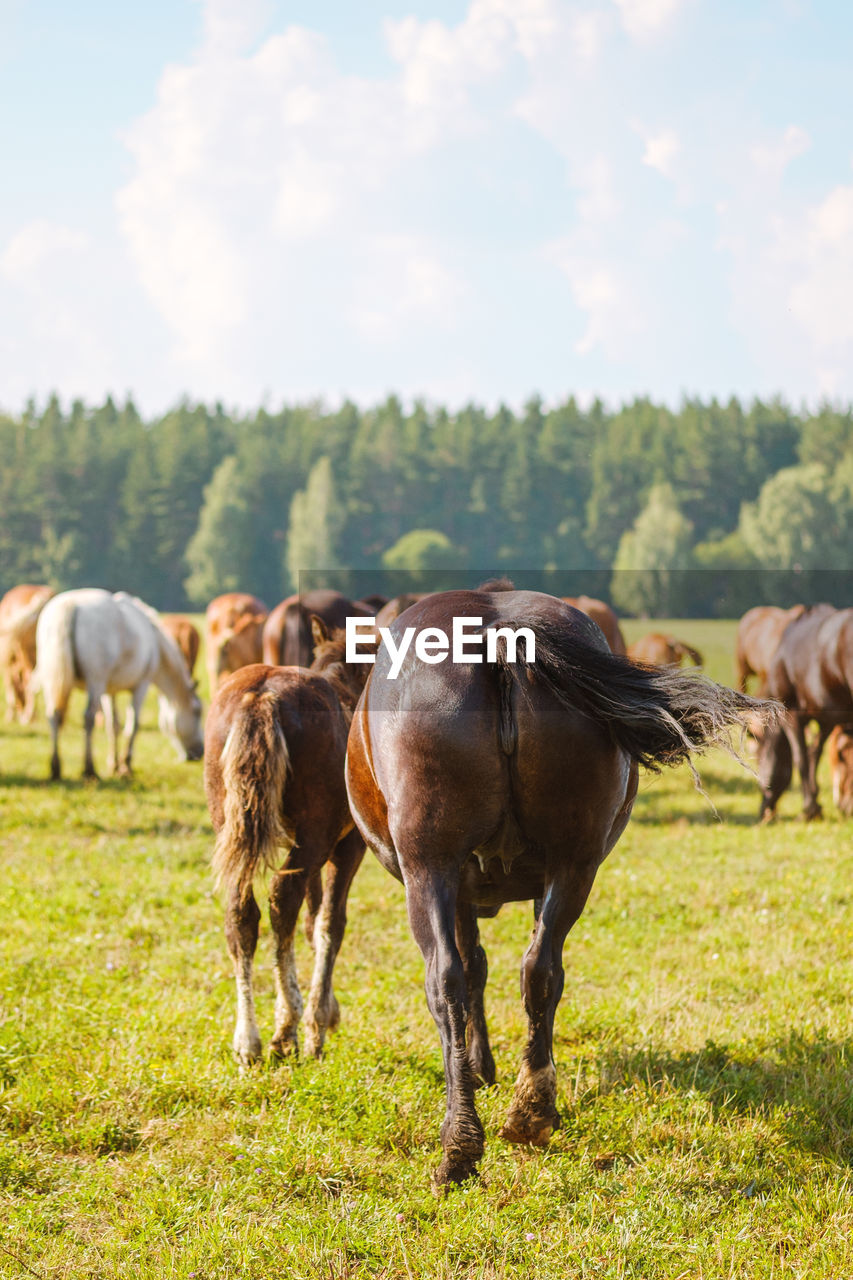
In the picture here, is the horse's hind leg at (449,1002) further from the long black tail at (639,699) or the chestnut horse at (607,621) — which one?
the chestnut horse at (607,621)

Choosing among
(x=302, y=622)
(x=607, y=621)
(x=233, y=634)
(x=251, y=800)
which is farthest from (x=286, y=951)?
(x=233, y=634)

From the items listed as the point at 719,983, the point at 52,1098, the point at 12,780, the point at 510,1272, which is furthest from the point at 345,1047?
the point at 12,780

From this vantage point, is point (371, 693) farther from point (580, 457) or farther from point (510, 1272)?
point (580, 457)

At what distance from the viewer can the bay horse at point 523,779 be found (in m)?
3.02

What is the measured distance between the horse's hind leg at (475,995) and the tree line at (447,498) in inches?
2083

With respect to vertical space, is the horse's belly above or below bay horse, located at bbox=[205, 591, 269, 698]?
below

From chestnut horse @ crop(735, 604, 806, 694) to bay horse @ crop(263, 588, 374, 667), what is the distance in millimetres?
6466

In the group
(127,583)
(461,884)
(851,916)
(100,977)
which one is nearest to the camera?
(461,884)

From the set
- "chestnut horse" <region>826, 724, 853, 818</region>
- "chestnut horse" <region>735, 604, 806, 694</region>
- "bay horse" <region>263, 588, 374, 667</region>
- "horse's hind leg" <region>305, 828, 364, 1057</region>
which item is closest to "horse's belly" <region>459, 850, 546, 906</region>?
"horse's hind leg" <region>305, 828, 364, 1057</region>

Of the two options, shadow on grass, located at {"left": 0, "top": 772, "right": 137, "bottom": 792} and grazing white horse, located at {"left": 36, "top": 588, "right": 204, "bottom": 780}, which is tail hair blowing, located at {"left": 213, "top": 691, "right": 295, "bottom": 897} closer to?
shadow on grass, located at {"left": 0, "top": 772, "right": 137, "bottom": 792}

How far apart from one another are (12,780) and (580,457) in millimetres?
56744

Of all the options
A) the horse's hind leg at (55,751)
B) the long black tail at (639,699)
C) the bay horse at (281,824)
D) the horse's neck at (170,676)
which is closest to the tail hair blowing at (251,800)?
the bay horse at (281,824)

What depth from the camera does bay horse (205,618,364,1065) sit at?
4.22 meters

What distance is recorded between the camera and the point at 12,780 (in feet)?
37.6
